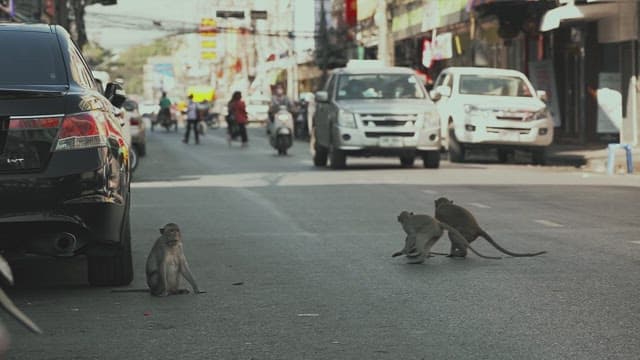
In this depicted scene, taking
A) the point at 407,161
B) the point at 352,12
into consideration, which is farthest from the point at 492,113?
the point at 352,12

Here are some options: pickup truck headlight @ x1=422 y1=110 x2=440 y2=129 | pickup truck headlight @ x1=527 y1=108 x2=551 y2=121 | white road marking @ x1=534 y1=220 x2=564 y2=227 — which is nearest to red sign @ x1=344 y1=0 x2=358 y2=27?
pickup truck headlight @ x1=527 y1=108 x2=551 y2=121

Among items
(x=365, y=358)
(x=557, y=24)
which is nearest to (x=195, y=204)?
(x=365, y=358)

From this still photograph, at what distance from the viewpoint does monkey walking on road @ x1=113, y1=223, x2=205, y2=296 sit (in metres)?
7.54

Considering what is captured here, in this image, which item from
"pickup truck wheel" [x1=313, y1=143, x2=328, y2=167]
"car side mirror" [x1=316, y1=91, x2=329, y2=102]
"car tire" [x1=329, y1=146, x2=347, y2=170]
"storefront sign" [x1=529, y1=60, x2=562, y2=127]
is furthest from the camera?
"storefront sign" [x1=529, y1=60, x2=562, y2=127]

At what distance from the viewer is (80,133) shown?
7.54 meters

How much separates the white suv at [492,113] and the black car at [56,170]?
17.9m

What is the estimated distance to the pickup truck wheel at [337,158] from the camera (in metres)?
23.2

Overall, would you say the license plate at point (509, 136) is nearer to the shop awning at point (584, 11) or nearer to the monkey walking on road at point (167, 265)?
the shop awning at point (584, 11)

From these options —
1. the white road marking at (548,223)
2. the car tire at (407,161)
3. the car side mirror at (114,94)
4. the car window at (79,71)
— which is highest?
the car window at (79,71)

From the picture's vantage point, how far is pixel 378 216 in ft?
43.7

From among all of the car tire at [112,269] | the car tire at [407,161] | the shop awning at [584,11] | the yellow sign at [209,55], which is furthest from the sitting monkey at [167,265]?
the yellow sign at [209,55]

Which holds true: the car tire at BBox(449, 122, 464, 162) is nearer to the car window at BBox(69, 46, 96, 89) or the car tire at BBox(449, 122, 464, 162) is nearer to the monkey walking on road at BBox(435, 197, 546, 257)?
the monkey walking on road at BBox(435, 197, 546, 257)

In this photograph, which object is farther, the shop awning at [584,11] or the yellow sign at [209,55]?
the yellow sign at [209,55]

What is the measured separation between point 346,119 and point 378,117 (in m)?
0.58
